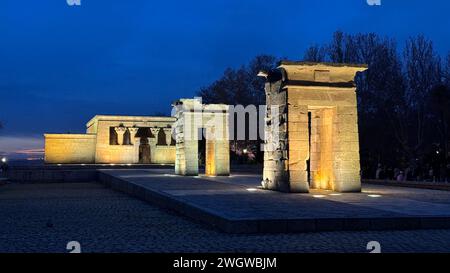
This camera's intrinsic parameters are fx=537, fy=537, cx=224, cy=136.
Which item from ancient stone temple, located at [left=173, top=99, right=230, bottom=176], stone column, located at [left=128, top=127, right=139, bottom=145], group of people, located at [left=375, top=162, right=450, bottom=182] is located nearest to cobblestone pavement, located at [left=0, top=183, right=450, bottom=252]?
group of people, located at [left=375, top=162, right=450, bottom=182]

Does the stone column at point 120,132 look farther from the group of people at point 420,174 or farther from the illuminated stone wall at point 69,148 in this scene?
the group of people at point 420,174

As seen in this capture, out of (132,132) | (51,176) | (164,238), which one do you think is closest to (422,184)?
(164,238)

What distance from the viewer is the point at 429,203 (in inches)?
522

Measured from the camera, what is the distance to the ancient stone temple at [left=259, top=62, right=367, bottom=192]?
1664cm

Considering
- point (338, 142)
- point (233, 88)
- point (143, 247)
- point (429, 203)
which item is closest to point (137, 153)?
point (233, 88)

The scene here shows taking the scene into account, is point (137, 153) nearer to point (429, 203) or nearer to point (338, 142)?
point (338, 142)

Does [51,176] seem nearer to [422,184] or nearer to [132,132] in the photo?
[132,132]

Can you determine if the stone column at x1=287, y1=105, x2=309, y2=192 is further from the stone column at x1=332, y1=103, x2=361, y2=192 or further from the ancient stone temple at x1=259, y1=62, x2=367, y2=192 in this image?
the stone column at x1=332, y1=103, x2=361, y2=192

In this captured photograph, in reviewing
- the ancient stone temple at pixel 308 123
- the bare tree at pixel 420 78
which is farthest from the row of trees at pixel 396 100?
the ancient stone temple at pixel 308 123

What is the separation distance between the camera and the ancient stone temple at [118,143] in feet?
168

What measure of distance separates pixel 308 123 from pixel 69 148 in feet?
128

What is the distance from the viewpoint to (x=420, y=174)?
2472cm

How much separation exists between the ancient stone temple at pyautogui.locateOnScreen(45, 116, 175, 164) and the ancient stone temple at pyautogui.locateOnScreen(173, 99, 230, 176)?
2137cm
